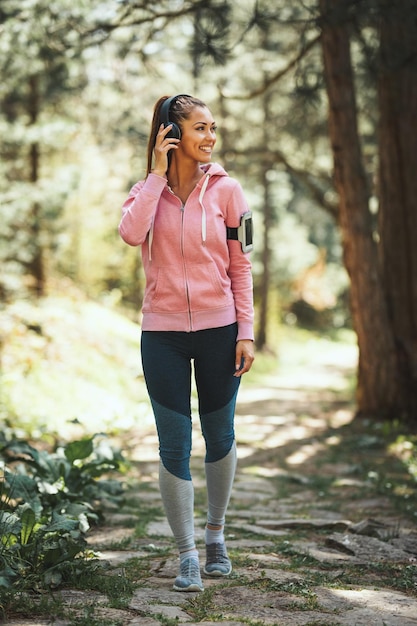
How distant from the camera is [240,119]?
16.8 meters

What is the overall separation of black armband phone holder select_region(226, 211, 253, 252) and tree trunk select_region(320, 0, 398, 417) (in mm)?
5410

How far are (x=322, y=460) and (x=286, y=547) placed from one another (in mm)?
3217

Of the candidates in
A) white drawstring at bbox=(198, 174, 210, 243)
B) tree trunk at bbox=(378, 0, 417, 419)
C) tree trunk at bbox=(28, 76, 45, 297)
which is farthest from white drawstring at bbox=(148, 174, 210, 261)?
tree trunk at bbox=(28, 76, 45, 297)

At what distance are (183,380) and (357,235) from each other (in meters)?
5.71

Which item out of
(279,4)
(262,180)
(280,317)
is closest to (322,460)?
(279,4)

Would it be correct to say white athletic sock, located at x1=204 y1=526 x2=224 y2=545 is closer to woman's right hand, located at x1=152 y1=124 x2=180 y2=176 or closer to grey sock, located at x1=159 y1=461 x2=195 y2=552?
grey sock, located at x1=159 y1=461 x2=195 y2=552

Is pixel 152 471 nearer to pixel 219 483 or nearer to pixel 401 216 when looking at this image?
pixel 219 483

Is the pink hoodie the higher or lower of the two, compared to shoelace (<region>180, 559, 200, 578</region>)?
higher

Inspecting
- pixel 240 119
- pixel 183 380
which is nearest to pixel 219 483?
pixel 183 380

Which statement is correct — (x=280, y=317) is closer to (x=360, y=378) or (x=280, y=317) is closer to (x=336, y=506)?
(x=360, y=378)

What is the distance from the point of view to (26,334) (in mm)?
10125

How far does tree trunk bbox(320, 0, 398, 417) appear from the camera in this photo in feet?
27.5

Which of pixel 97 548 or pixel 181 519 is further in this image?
pixel 97 548

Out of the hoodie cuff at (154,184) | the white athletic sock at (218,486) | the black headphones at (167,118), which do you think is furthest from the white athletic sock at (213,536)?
the black headphones at (167,118)
